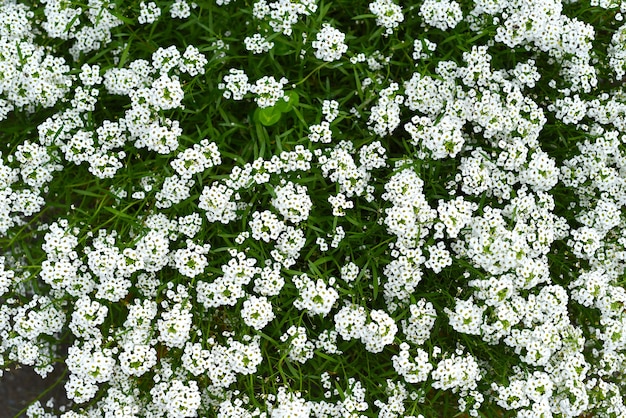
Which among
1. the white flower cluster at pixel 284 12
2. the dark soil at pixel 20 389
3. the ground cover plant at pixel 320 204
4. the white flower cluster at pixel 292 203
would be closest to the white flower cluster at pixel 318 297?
the ground cover plant at pixel 320 204

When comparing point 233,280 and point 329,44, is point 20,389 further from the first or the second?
point 329,44

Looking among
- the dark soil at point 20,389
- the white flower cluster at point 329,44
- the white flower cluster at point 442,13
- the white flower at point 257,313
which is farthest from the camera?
the dark soil at point 20,389

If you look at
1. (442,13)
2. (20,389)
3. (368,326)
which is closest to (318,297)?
(368,326)

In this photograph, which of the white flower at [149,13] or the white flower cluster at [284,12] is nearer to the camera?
the white flower cluster at [284,12]

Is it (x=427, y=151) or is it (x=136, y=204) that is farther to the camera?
(x=136, y=204)

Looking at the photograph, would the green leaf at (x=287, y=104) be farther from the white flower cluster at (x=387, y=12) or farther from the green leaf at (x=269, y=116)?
the white flower cluster at (x=387, y=12)

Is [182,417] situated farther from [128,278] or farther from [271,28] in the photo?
[271,28]

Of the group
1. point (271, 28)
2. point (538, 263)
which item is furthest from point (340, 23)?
point (538, 263)

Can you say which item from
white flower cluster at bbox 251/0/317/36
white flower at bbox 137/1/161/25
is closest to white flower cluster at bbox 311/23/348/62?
white flower cluster at bbox 251/0/317/36
